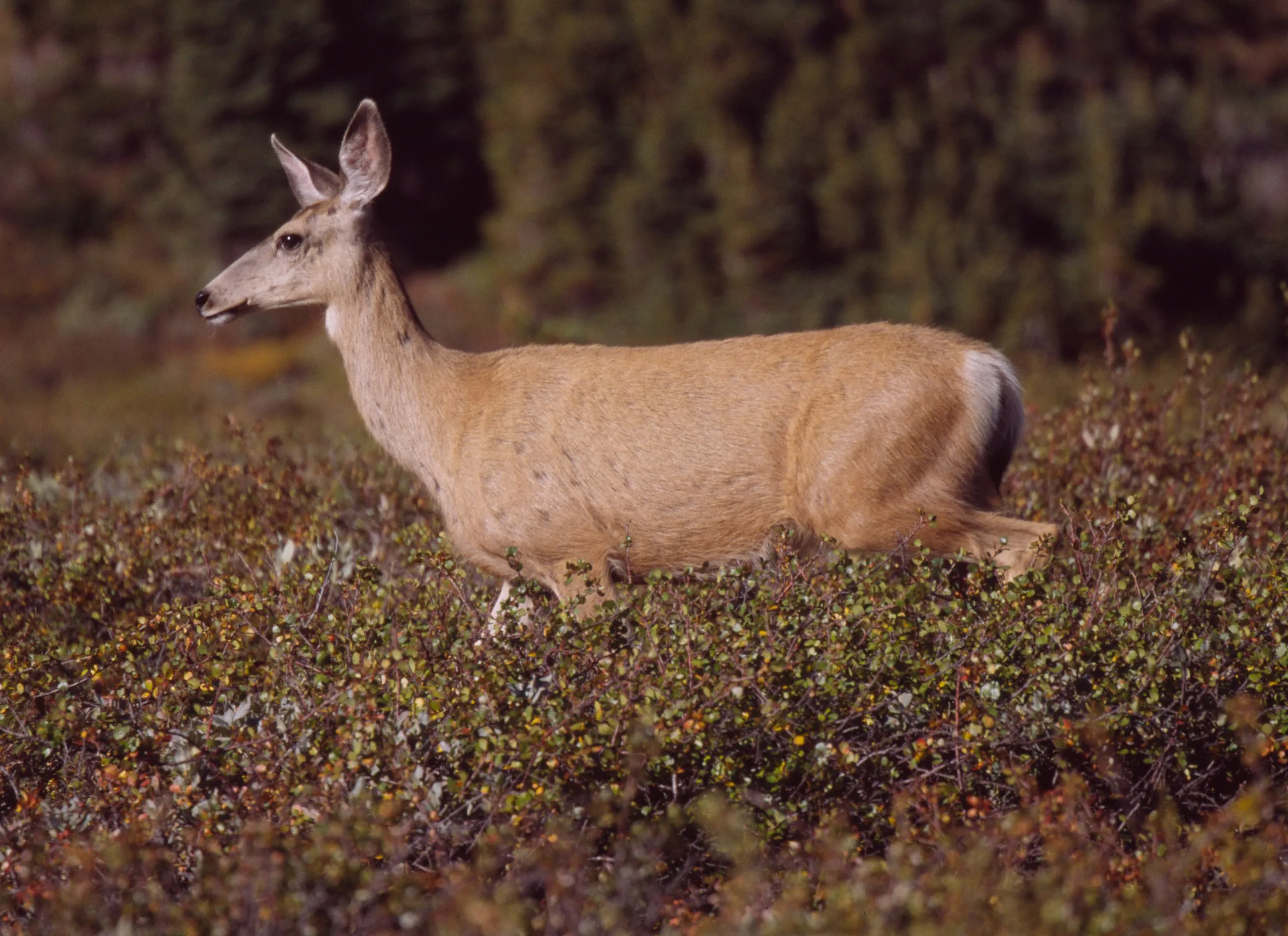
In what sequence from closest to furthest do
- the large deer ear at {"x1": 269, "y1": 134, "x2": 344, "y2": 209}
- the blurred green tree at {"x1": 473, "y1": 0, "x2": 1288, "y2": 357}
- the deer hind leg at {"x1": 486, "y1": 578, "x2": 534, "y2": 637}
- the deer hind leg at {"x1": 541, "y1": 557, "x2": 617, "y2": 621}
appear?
the deer hind leg at {"x1": 486, "y1": 578, "x2": 534, "y2": 637}
the deer hind leg at {"x1": 541, "y1": 557, "x2": 617, "y2": 621}
the large deer ear at {"x1": 269, "y1": 134, "x2": 344, "y2": 209}
the blurred green tree at {"x1": 473, "y1": 0, "x2": 1288, "y2": 357}

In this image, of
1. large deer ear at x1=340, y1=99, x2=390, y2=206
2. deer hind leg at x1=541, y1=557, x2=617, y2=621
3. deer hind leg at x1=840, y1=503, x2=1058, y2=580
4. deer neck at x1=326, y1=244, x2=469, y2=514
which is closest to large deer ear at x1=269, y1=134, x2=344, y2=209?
large deer ear at x1=340, y1=99, x2=390, y2=206

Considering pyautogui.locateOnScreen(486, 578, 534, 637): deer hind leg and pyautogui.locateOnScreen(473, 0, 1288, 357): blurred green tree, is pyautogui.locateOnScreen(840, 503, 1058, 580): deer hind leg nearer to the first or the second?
pyautogui.locateOnScreen(486, 578, 534, 637): deer hind leg

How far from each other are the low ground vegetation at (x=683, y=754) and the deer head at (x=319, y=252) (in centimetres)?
142

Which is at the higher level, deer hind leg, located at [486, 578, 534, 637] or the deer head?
the deer head

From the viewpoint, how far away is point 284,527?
23.2 feet

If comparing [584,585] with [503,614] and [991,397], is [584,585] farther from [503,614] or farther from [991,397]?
[991,397]

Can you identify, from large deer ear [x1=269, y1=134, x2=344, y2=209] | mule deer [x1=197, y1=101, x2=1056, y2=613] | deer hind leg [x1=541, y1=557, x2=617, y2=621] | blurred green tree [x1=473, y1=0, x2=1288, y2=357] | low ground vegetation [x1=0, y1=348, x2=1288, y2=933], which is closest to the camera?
low ground vegetation [x1=0, y1=348, x2=1288, y2=933]

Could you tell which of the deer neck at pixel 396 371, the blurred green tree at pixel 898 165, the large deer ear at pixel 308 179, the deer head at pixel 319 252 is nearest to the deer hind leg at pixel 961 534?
the deer neck at pixel 396 371

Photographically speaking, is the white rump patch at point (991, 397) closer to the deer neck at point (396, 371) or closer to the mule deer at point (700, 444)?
the mule deer at point (700, 444)

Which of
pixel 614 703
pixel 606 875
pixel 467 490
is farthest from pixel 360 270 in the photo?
pixel 606 875

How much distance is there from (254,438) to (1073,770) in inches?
195

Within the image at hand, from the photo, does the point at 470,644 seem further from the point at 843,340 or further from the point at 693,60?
the point at 693,60

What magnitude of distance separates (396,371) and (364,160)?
0.97m

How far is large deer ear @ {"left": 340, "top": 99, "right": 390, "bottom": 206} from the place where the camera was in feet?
21.7
